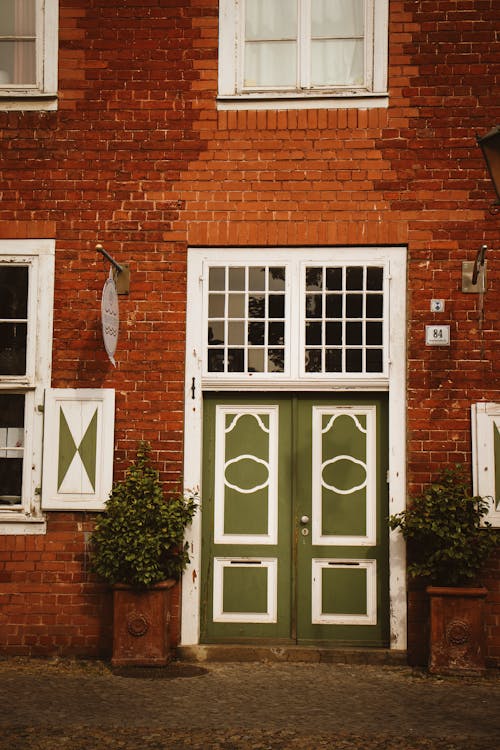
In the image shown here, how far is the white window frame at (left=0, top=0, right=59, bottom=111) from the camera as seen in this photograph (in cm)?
796

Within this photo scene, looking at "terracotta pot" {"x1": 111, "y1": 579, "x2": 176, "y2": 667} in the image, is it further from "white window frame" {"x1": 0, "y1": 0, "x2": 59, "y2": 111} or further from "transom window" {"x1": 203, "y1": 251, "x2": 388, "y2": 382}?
"white window frame" {"x1": 0, "y1": 0, "x2": 59, "y2": 111}

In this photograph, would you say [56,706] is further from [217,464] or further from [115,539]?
[217,464]

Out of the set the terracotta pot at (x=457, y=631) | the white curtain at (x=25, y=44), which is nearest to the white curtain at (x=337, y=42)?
the white curtain at (x=25, y=44)

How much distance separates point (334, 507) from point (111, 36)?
464cm

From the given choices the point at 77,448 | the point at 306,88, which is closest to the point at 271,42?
the point at 306,88

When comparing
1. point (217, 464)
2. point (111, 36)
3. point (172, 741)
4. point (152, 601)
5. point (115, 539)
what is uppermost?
point (111, 36)

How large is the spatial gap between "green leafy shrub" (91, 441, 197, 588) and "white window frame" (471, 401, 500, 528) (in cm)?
240

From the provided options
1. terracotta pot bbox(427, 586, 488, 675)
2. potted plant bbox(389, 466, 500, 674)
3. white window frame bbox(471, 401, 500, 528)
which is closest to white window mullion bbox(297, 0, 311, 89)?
white window frame bbox(471, 401, 500, 528)

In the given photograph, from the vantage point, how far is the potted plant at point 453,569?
22.9 ft

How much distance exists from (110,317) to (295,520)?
237 centimetres

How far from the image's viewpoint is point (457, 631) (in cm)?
700

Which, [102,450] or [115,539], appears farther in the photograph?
[102,450]

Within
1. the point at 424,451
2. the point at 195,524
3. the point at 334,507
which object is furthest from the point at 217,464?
the point at 424,451

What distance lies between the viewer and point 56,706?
6.11 meters
